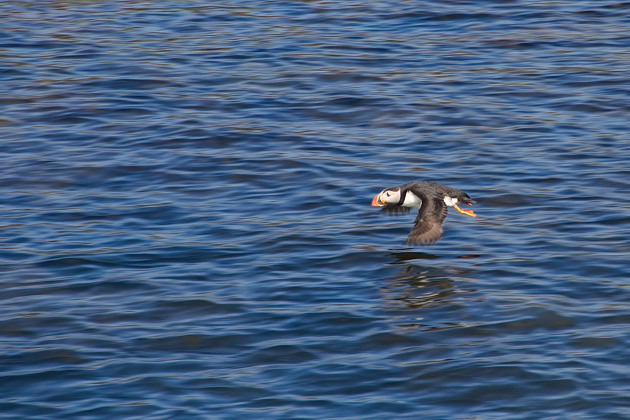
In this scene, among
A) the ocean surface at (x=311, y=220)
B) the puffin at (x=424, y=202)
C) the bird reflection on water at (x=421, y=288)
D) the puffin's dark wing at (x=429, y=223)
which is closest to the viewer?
the ocean surface at (x=311, y=220)

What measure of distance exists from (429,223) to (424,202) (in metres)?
0.52

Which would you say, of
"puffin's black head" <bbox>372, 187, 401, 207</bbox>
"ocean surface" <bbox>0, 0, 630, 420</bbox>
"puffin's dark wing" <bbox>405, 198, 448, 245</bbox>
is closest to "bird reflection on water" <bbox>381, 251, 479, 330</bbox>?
"ocean surface" <bbox>0, 0, 630, 420</bbox>

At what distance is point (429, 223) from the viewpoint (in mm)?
11109

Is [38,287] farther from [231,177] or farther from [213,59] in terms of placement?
[213,59]

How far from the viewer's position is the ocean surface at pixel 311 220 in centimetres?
879

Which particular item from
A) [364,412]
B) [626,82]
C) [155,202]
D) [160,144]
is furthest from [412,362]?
[626,82]

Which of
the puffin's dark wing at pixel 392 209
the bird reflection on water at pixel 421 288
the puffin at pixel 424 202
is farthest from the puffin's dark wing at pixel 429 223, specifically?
the puffin's dark wing at pixel 392 209

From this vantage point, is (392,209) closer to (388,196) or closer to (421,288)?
(388,196)

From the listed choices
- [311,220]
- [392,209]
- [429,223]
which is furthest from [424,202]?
[311,220]

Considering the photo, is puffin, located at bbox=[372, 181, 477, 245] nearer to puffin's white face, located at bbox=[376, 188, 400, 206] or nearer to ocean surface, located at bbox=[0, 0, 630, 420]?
puffin's white face, located at bbox=[376, 188, 400, 206]

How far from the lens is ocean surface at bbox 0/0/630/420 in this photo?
879 centimetres

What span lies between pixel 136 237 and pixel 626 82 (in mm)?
9681

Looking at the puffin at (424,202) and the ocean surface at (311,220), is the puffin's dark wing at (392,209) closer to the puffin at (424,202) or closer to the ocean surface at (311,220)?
the puffin at (424,202)

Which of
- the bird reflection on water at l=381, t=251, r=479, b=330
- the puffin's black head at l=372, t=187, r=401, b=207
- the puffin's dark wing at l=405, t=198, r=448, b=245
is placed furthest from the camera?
the puffin's black head at l=372, t=187, r=401, b=207
